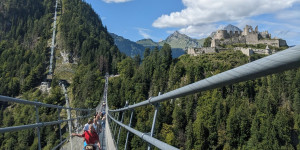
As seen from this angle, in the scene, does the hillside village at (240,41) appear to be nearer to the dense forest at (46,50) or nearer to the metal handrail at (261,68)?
the dense forest at (46,50)

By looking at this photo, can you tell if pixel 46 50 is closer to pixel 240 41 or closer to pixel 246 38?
pixel 240 41

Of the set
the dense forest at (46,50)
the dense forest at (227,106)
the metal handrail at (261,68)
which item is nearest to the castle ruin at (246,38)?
the dense forest at (227,106)

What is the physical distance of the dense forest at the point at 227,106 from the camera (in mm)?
45938

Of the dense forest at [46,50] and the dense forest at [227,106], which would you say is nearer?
the dense forest at [227,106]

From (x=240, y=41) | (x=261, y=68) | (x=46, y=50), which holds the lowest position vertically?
(x=261, y=68)

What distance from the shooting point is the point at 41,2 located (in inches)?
5797

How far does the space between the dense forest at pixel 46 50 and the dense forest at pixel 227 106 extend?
14.4 m

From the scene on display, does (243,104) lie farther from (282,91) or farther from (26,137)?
(26,137)

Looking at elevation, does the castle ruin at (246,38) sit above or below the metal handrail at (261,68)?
above

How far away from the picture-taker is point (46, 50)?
10856 centimetres

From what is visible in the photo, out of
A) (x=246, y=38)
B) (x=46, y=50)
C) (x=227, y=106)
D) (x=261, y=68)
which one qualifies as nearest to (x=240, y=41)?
(x=246, y=38)

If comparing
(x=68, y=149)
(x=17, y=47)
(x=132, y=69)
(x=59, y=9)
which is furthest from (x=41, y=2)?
(x=68, y=149)

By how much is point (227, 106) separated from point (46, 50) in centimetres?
8130

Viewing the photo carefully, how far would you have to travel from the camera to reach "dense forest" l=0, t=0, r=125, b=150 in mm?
77000
